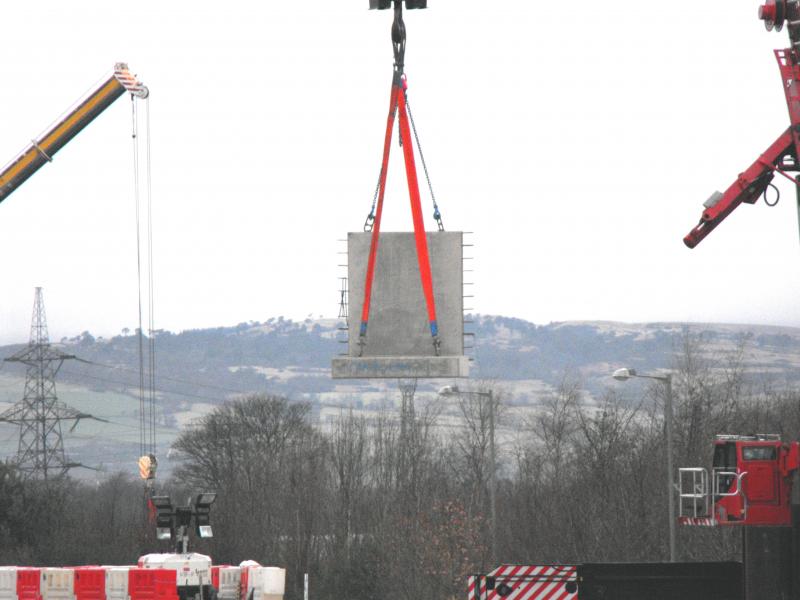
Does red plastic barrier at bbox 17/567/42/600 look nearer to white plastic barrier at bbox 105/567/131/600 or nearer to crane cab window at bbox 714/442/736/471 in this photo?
white plastic barrier at bbox 105/567/131/600

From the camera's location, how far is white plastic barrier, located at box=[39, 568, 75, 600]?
1068 inches

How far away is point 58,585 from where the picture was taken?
2716 cm

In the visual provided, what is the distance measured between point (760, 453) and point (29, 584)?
13.8 m

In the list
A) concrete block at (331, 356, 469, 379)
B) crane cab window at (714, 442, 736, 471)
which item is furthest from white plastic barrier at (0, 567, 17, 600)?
crane cab window at (714, 442, 736, 471)

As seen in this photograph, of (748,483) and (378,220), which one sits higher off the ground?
(378,220)

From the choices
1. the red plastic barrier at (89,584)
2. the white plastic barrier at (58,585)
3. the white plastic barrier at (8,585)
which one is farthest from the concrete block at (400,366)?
the white plastic barrier at (8,585)

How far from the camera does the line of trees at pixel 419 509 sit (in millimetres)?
57188

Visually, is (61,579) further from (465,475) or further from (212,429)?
(212,429)

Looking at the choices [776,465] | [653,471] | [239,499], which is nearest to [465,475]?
→ [239,499]

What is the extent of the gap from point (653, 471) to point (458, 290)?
41648mm

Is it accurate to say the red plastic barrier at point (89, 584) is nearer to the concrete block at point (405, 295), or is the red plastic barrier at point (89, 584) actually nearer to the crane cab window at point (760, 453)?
the concrete block at point (405, 295)

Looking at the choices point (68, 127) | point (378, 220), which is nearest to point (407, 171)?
point (378, 220)

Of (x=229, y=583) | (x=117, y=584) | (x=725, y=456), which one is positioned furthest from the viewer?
(x=725, y=456)

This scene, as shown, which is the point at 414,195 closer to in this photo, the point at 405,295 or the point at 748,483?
the point at 405,295
